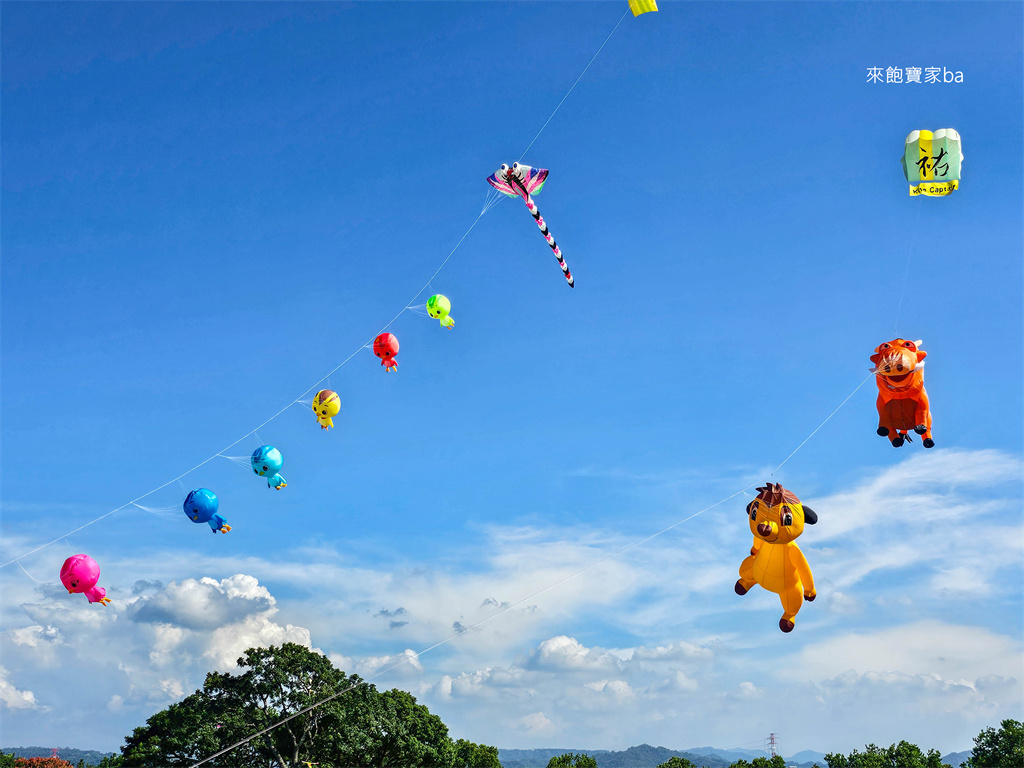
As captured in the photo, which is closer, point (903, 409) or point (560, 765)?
point (903, 409)

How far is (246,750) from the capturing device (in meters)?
→ 40.2

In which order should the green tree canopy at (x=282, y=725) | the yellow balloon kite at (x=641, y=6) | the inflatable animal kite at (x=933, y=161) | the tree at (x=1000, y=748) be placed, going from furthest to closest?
the tree at (x=1000, y=748), the green tree canopy at (x=282, y=725), the yellow balloon kite at (x=641, y=6), the inflatable animal kite at (x=933, y=161)

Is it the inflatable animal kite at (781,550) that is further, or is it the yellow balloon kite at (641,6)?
the yellow balloon kite at (641,6)

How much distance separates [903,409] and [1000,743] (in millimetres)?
46306

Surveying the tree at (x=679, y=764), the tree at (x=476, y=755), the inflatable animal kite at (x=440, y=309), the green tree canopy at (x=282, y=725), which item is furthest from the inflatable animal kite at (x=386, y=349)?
the tree at (x=679, y=764)

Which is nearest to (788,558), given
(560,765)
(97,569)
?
(97,569)

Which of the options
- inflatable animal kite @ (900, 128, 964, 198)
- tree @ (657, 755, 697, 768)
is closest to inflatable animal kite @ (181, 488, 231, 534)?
inflatable animal kite @ (900, 128, 964, 198)

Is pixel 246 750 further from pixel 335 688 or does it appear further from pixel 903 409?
pixel 903 409

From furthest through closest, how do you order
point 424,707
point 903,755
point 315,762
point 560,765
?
point 560,765
point 903,755
point 424,707
point 315,762

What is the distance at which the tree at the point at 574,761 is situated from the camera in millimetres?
56938

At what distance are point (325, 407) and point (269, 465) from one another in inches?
103

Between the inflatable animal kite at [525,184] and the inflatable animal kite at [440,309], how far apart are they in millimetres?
5043

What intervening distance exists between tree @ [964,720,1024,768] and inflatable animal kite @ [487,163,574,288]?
4908cm

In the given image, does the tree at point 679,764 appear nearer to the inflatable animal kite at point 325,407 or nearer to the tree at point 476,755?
the tree at point 476,755
